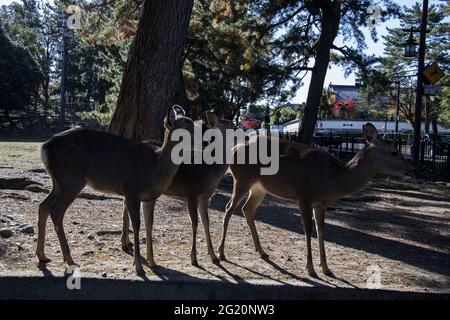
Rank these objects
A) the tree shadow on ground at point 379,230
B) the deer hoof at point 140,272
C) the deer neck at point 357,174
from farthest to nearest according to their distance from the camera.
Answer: the tree shadow on ground at point 379,230 < the deer neck at point 357,174 < the deer hoof at point 140,272

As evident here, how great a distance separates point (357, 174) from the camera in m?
6.28

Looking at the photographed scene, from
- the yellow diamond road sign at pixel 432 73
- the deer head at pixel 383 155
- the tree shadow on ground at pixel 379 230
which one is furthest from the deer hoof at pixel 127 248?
the yellow diamond road sign at pixel 432 73

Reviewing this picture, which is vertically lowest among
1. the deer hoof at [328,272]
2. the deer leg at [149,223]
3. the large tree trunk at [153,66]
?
the deer hoof at [328,272]

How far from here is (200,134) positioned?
20.1 ft

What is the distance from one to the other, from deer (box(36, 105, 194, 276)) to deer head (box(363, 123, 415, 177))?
84.3 inches

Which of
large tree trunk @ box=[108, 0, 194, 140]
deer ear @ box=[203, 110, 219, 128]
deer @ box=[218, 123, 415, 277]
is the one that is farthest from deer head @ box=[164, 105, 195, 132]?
large tree trunk @ box=[108, 0, 194, 140]

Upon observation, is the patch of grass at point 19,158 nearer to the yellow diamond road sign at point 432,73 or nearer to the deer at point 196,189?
the deer at point 196,189

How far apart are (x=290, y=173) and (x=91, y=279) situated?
109 inches

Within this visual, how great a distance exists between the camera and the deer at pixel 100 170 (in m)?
5.57

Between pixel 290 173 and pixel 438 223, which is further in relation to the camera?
pixel 438 223

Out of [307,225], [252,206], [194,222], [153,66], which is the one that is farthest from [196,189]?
[153,66]

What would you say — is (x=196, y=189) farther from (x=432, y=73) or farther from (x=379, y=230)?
(x=432, y=73)
